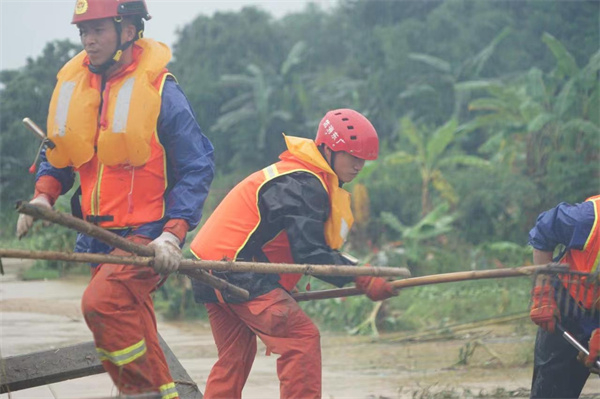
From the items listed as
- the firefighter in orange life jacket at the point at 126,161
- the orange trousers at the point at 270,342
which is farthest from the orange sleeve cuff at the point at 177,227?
the orange trousers at the point at 270,342

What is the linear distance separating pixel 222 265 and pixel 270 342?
72 centimetres

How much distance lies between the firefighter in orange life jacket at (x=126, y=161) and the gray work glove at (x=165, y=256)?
0.02 meters

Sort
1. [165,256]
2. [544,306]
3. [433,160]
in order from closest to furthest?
[165,256], [544,306], [433,160]

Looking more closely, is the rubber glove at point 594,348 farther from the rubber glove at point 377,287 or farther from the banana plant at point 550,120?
the banana plant at point 550,120

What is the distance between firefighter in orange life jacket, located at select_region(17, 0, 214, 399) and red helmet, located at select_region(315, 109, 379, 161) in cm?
75

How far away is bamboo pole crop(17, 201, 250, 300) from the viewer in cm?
397

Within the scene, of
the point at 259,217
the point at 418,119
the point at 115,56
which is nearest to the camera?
the point at 115,56

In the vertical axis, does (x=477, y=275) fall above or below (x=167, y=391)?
above

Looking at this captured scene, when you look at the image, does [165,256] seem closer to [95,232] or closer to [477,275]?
[95,232]

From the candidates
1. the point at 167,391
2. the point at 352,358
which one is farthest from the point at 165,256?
the point at 352,358

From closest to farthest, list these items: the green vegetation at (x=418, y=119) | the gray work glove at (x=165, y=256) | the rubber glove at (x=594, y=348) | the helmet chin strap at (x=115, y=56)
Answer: the gray work glove at (x=165, y=256), the helmet chin strap at (x=115, y=56), the rubber glove at (x=594, y=348), the green vegetation at (x=418, y=119)

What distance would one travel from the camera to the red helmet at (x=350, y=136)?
5355 millimetres

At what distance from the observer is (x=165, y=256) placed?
4395 mm

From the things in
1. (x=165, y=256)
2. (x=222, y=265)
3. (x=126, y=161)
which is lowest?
(x=222, y=265)
